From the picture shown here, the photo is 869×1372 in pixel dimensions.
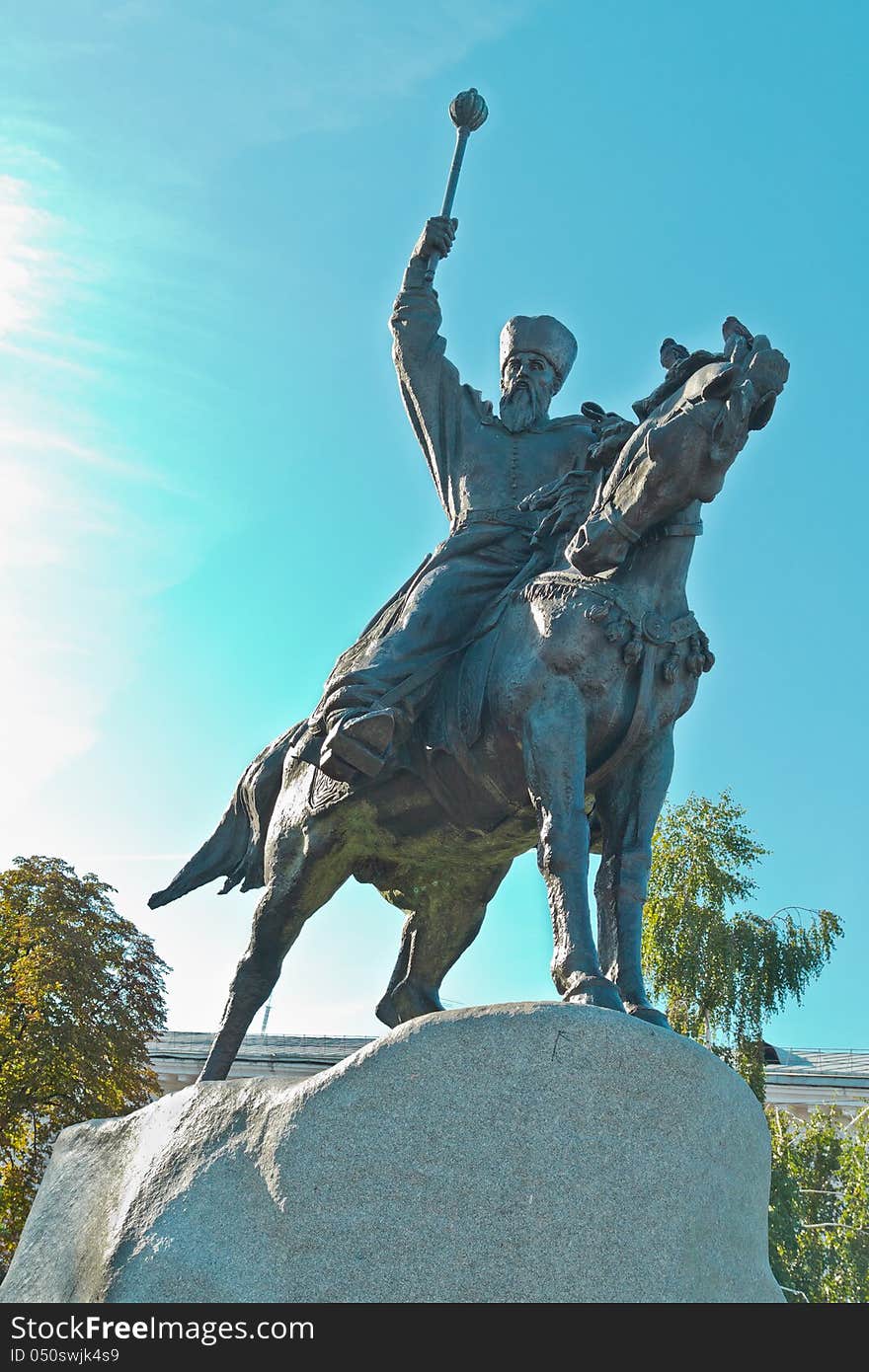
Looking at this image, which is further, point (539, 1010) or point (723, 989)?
point (723, 989)

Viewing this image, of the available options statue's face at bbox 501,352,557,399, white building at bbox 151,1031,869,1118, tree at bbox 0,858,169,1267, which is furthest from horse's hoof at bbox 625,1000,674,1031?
white building at bbox 151,1031,869,1118

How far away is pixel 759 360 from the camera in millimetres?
5230

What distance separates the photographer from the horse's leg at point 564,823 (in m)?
4.76

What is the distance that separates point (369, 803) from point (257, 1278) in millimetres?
2245

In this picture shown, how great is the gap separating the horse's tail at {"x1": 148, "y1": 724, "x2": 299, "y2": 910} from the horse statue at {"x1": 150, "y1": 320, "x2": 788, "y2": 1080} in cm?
27

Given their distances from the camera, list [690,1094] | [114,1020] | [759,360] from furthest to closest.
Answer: [114,1020]
[759,360]
[690,1094]

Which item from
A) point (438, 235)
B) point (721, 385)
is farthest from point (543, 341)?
point (721, 385)

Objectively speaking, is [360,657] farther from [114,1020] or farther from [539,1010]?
[114,1020]

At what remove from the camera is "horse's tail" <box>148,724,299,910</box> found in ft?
21.3

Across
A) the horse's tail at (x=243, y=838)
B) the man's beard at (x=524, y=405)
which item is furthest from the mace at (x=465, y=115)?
the horse's tail at (x=243, y=838)

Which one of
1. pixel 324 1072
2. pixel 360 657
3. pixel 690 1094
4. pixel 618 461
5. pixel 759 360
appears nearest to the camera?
pixel 690 1094

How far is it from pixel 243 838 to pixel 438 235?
321cm

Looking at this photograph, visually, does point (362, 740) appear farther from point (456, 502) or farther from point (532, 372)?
point (532, 372)
